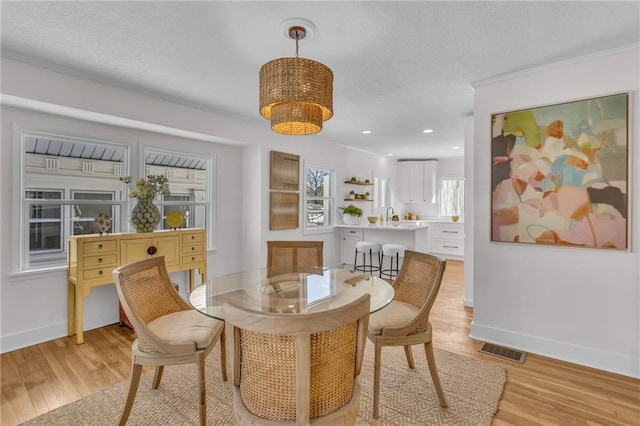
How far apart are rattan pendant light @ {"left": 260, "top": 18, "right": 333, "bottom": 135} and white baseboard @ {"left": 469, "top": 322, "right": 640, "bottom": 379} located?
254cm

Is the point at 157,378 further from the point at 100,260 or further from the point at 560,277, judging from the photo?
the point at 560,277

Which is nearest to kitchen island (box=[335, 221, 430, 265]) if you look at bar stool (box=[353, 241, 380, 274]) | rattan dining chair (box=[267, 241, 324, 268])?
bar stool (box=[353, 241, 380, 274])

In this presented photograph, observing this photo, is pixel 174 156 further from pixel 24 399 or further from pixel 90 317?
pixel 24 399

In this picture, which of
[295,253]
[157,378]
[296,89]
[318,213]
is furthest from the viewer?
[318,213]

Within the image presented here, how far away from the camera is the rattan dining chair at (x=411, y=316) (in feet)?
6.30

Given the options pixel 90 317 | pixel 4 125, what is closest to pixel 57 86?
pixel 4 125

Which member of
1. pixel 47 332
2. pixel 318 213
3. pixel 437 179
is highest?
pixel 437 179

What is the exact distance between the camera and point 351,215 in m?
5.91

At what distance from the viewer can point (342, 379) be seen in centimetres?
127

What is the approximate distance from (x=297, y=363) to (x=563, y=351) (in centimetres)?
268

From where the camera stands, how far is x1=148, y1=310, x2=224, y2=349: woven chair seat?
176 cm

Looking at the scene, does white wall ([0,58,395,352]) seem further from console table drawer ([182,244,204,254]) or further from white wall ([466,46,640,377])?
white wall ([466,46,640,377])

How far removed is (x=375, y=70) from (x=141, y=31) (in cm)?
181

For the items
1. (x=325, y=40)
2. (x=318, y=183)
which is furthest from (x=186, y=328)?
(x=318, y=183)
